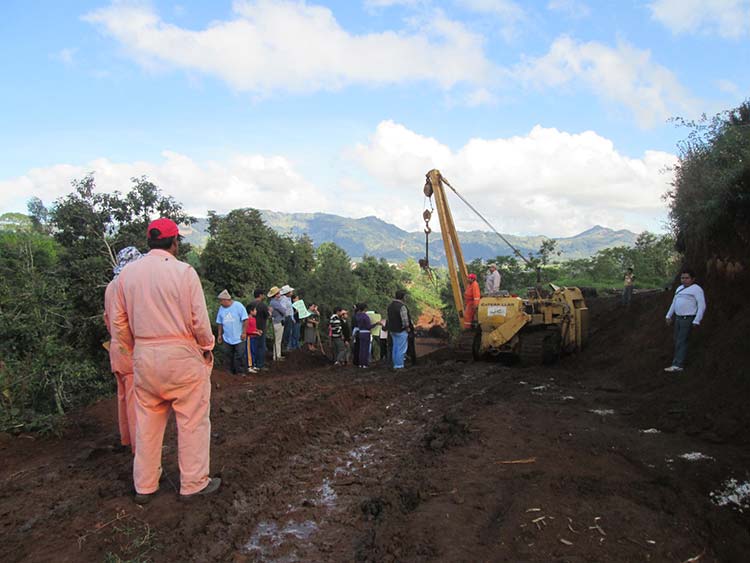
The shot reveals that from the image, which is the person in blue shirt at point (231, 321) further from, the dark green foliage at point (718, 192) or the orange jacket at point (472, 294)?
the dark green foliage at point (718, 192)

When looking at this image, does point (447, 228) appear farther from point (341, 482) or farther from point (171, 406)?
point (171, 406)

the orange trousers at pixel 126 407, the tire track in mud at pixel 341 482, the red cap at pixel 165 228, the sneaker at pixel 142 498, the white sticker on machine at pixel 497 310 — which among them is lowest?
the tire track in mud at pixel 341 482

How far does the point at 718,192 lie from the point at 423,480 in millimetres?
7122

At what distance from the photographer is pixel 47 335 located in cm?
705

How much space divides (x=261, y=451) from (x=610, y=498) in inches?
123

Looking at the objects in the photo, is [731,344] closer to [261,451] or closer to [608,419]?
[608,419]

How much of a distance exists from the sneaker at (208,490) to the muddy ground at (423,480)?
84 mm

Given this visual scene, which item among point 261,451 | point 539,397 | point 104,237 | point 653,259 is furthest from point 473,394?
point 653,259

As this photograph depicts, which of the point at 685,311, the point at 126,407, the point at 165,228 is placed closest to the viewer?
the point at 165,228

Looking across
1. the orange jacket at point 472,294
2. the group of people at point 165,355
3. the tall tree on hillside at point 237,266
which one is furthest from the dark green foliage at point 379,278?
the group of people at point 165,355

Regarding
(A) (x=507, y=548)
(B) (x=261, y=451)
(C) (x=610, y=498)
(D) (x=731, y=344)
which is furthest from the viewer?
(D) (x=731, y=344)

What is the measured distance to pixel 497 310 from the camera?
39.0ft

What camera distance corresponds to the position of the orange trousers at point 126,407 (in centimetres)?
524

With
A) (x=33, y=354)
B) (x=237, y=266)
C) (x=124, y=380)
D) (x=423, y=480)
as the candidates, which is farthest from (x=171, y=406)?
(x=237, y=266)
